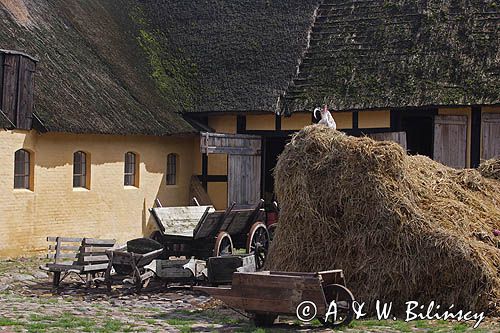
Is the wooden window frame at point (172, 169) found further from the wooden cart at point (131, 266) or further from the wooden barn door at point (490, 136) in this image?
the wooden cart at point (131, 266)

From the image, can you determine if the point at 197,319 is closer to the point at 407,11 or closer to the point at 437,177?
the point at 437,177

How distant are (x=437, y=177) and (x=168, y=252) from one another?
456cm

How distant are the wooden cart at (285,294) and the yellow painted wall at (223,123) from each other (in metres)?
11.6

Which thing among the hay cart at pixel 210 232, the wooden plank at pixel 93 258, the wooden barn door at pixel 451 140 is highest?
the wooden barn door at pixel 451 140

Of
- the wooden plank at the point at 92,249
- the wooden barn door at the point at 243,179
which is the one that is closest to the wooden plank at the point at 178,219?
the wooden plank at the point at 92,249

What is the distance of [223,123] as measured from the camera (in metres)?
21.0

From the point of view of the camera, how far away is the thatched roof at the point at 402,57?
59.6 ft

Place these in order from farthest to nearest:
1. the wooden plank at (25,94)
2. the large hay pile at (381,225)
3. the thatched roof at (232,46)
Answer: the thatched roof at (232,46)
the wooden plank at (25,94)
the large hay pile at (381,225)

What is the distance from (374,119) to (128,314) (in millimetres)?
10101

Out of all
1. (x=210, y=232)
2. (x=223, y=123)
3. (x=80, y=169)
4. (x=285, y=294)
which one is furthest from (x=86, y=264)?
(x=223, y=123)

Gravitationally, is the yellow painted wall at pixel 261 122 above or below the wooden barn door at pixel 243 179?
above

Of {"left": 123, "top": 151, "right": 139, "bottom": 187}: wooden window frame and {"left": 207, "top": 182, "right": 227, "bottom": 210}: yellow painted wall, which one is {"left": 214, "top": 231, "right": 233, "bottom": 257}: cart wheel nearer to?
{"left": 123, "top": 151, "right": 139, "bottom": 187}: wooden window frame

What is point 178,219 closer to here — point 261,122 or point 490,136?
point 261,122

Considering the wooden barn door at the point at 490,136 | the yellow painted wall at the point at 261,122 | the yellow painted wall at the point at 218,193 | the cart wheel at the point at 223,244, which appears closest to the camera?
the cart wheel at the point at 223,244
